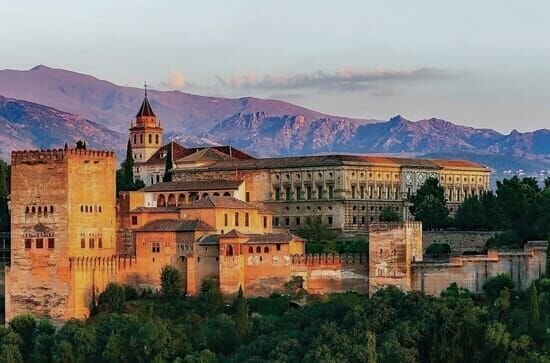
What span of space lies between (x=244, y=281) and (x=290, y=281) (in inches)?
88.2

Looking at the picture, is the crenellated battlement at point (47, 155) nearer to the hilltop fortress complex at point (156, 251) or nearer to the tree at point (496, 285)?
the hilltop fortress complex at point (156, 251)

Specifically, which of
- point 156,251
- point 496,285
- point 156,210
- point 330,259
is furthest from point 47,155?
point 496,285

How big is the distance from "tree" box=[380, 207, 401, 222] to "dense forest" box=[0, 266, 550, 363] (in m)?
18.6

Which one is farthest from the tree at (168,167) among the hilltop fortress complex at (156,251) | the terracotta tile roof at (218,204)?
the terracotta tile roof at (218,204)

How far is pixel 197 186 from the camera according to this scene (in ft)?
293

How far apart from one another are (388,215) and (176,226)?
19.5 metres

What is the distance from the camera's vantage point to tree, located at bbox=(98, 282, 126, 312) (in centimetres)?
7462

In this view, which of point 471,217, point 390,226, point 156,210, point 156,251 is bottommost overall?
point 156,251

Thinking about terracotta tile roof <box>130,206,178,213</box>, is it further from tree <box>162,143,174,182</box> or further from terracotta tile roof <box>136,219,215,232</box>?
tree <box>162,143,174,182</box>

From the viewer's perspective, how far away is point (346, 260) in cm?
7350

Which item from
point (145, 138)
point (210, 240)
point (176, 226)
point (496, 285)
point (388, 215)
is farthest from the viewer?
point (145, 138)

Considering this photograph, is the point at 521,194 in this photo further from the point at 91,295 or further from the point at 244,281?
the point at 91,295

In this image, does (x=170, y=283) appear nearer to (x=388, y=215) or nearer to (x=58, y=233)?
(x=58, y=233)

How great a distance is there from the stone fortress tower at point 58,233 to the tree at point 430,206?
2136cm
